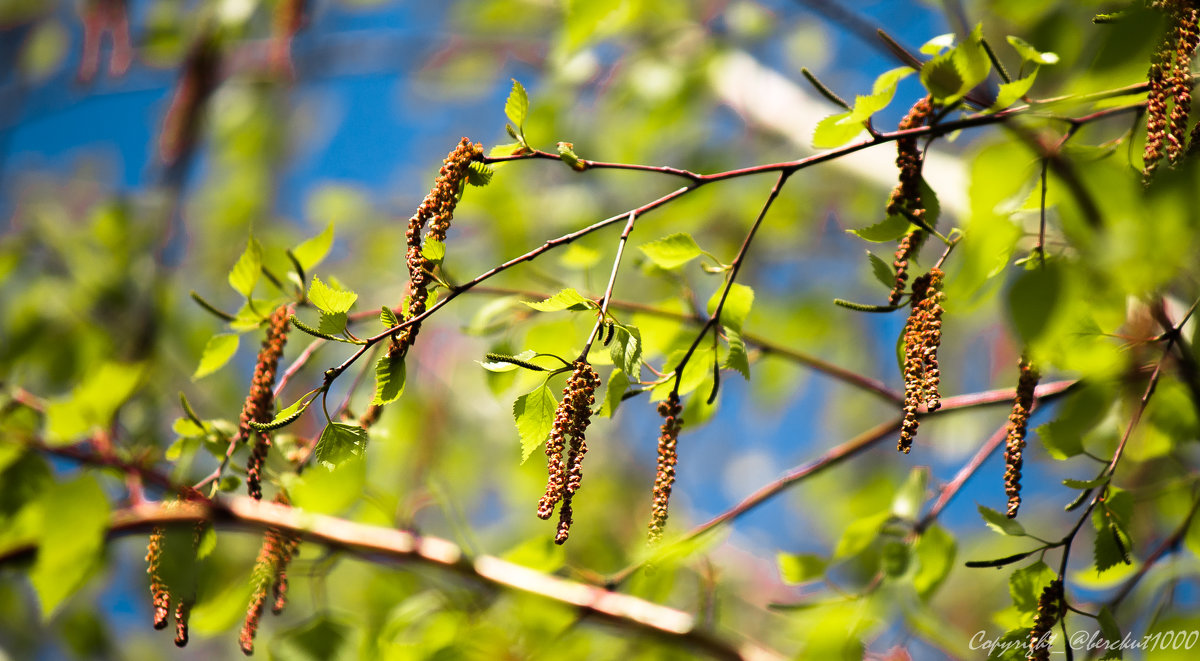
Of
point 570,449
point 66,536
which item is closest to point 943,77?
point 570,449

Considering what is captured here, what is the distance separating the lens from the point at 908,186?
0.67 metres

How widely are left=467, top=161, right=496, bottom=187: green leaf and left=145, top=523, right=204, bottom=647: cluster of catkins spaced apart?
0.48m

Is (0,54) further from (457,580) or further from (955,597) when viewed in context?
(955,597)

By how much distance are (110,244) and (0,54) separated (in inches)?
69.4

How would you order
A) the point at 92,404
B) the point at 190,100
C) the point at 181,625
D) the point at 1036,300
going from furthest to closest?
the point at 190,100
the point at 92,404
the point at 181,625
the point at 1036,300

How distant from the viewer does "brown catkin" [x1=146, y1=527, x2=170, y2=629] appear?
0.73 m

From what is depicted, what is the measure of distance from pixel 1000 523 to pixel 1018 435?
0.48 feet

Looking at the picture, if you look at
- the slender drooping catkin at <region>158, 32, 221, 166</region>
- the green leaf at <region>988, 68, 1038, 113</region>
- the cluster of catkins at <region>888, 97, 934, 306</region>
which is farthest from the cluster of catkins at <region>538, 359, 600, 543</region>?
the slender drooping catkin at <region>158, 32, 221, 166</region>

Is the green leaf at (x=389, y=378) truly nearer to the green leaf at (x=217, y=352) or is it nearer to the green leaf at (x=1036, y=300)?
the green leaf at (x=217, y=352)

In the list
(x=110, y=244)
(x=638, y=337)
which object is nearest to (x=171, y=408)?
(x=110, y=244)

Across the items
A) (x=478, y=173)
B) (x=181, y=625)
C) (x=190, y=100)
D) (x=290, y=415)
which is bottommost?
(x=181, y=625)

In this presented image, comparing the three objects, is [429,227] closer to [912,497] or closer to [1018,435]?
[1018,435]

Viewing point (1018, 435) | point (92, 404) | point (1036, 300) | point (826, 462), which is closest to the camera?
point (1036, 300)

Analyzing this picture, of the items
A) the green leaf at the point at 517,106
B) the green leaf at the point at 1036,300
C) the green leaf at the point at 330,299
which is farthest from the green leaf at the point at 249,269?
the green leaf at the point at 1036,300
